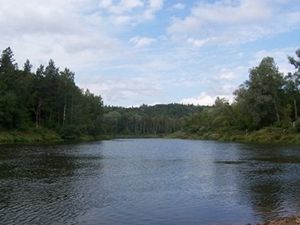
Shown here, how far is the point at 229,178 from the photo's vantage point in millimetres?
39844

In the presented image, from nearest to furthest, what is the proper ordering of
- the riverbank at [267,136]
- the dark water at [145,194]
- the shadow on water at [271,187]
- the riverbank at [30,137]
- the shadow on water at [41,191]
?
1. the shadow on water at [41,191]
2. the dark water at [145,194]
3. the shadow on water at [271,187]
4. the riverbank at [30,137]
5. the riverbank at [267,136]

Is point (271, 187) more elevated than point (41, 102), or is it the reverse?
point (41, 102)

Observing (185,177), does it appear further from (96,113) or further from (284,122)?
(96,113)

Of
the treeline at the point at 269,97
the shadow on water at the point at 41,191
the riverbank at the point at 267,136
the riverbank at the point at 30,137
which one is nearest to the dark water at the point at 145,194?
the shadow on water at the point at 41,191

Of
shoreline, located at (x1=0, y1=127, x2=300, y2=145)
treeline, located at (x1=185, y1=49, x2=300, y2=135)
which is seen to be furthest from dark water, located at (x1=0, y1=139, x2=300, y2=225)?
treeline, located at (x1=185, y1=49, x2=300, y2=135)

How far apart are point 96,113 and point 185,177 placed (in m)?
138

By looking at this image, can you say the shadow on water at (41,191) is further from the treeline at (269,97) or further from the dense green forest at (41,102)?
the treeline at (269,97)

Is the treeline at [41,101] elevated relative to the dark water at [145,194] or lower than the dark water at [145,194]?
elevated

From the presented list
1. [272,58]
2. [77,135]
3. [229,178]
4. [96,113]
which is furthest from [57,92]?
[229,178]

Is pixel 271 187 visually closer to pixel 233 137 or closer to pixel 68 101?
pixel 233 137

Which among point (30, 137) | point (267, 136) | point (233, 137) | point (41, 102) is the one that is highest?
point (41, 102)

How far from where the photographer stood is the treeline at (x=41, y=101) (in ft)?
344

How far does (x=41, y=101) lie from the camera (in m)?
125

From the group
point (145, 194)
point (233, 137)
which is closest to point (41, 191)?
point (145, 194)
